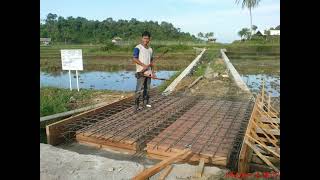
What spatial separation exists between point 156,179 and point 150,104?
387 cm

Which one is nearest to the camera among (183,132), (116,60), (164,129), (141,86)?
(183,132)

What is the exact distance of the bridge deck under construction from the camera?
4.53 meters

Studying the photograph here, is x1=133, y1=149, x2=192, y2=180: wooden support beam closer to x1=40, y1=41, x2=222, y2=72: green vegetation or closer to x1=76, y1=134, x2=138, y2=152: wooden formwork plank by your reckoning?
x1=76, y1=134, x2=138, y2=152: wooden formwork plank

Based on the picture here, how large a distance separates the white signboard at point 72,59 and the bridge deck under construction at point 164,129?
135 inches

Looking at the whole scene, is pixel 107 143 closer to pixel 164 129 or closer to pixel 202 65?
pixel 164 129

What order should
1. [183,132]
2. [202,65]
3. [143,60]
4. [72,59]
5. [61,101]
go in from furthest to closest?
[202,65] → [72,59] → [61,101] → [143,60] → [183,132]

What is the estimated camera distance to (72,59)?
10.3 m

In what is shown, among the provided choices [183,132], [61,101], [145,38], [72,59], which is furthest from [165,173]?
[72,59]

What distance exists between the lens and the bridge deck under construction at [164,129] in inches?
178

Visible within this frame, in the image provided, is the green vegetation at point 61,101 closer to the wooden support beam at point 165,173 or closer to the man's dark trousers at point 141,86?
the man's dark trousers at point 141,86

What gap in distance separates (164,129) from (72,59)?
574cm

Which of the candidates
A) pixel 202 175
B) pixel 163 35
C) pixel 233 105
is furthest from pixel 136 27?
pixel 202 175
